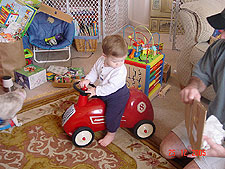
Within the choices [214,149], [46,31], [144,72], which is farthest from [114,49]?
[46,31]

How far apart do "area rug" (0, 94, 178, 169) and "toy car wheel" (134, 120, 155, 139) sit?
4 cm

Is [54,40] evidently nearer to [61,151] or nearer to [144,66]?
[144,66]

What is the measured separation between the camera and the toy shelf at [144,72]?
6.49 ft

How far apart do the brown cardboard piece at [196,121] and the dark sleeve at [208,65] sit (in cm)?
23

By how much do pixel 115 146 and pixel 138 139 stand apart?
0.18m

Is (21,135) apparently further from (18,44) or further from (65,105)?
(18,44)

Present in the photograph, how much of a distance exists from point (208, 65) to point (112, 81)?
0.56 m

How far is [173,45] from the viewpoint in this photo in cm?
328

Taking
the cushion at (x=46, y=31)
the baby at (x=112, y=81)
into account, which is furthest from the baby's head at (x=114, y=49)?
the cushion at (x=46, y=31)

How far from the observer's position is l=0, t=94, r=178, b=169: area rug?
1.52 metres

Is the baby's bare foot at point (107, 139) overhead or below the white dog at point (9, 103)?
below

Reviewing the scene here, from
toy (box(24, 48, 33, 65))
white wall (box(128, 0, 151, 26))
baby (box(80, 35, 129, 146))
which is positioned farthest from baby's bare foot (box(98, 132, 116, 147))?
white wall (box(128, 0, 151, 26))

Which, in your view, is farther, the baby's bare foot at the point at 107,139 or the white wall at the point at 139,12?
the white wall at the point at 139,12

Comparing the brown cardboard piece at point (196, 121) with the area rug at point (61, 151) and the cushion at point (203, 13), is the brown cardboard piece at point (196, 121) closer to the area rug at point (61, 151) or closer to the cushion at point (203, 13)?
the area rug at point (61, 151)
